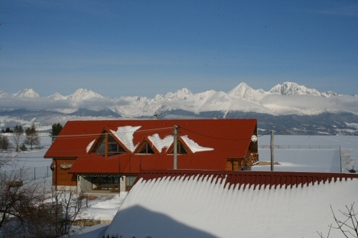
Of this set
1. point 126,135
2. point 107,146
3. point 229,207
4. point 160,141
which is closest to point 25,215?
point 229,207

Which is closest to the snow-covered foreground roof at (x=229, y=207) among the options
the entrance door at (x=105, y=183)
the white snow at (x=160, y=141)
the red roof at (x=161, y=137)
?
the red roof at (x=161, y=137)

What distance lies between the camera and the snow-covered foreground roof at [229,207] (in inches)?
595

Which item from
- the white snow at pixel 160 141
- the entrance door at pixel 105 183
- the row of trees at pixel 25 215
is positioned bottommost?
the entrance door at pixel 105 183

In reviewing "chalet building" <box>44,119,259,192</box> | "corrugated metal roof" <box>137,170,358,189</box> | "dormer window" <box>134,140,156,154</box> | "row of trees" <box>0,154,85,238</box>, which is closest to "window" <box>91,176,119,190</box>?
"chalet building" <box>44,119,259,192</box>

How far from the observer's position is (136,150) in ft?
118

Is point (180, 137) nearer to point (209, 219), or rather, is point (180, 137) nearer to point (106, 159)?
point (106, 159)

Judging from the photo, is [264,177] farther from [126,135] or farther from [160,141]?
[126,135]

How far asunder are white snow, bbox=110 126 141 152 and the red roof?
1.00 ft

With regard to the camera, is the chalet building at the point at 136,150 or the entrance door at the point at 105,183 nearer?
the chalet building at the point at 136,150

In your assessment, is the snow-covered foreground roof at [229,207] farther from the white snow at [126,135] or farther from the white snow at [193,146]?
the white snow at [126,135]

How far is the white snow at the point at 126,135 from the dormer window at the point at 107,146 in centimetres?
44

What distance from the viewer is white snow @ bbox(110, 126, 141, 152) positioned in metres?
36.8

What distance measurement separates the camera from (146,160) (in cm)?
3522

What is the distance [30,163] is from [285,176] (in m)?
47.5
